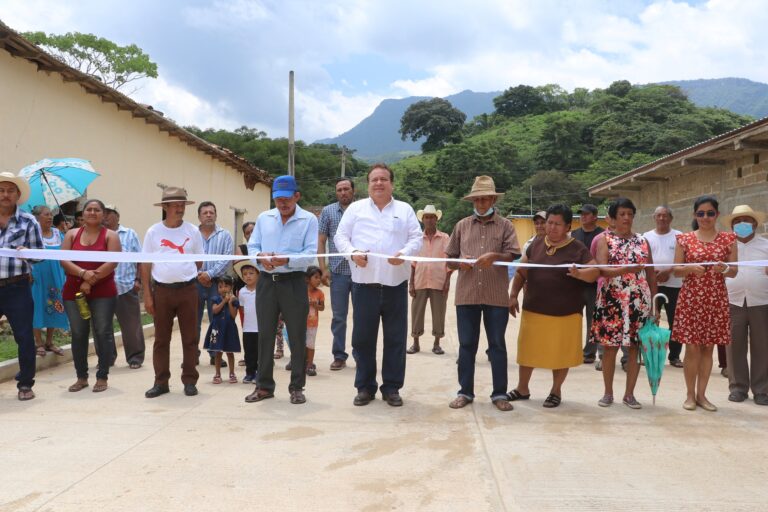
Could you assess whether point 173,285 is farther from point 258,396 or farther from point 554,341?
point 554,341

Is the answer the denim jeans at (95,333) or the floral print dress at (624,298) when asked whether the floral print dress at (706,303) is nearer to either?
the floral print dress at (624,298)

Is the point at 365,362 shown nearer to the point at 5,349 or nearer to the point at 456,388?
the point at 456,388

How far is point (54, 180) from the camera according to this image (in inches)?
285

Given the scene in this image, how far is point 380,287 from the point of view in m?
5.29

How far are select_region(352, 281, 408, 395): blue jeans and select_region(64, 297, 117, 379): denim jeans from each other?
2.31 m

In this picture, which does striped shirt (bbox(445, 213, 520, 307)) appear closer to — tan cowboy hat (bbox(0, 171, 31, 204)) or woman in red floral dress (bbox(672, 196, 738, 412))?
woman in red floral dress (bbox(672, 196, 738, 412))

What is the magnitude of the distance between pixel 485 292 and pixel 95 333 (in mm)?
3534

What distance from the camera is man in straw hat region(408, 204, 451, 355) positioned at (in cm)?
815

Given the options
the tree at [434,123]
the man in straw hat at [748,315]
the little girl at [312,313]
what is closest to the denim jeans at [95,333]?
the little girl at [312,313]

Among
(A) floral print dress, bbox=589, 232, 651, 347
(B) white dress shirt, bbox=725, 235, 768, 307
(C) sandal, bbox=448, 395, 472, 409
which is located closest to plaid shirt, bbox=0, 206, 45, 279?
(C) sandal, bbox=448, 395, 472, 409

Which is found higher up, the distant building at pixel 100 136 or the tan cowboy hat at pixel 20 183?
the distant building at pixel 100 136

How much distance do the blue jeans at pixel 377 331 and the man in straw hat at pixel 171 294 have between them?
1513mm

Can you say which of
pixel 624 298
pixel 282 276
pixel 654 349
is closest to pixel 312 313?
pixel 282 276

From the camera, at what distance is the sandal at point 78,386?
5637 mm
